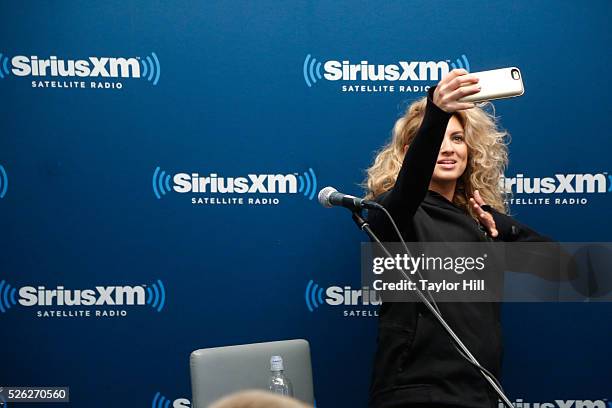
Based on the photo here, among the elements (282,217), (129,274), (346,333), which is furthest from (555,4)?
(129,274)

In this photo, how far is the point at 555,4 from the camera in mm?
2887

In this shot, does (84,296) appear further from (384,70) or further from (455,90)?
(455,90)

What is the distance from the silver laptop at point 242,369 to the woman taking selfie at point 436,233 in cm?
46

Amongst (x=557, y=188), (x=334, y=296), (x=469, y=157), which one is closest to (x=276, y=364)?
(x=334, y=296)

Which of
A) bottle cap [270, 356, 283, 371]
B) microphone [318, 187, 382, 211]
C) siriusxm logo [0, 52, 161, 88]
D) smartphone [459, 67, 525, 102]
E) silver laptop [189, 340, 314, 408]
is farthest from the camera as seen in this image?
siriusxm logo [0, 52, 161, 88]

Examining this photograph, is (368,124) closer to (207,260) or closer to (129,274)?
(207,260)

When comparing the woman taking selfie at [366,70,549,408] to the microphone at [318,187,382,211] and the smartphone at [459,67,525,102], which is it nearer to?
the smartphone at [459,67,525,102]

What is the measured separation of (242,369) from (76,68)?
1396 millimetres

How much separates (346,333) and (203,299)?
61cm

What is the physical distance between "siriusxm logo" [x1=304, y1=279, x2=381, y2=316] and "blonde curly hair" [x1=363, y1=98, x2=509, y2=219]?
0.69 metres

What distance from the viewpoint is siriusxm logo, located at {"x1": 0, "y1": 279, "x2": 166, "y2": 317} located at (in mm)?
2908

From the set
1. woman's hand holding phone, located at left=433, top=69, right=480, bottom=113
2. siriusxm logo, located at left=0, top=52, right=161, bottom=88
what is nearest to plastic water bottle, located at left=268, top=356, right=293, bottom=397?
woman's hand holding phone, located at left=433, top=69, right=480, bottom=113

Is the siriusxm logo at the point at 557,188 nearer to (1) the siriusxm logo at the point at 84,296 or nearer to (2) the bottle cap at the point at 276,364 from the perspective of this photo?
(2) the bottle cap at the point at 276,364

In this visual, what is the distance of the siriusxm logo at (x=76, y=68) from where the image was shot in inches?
113
